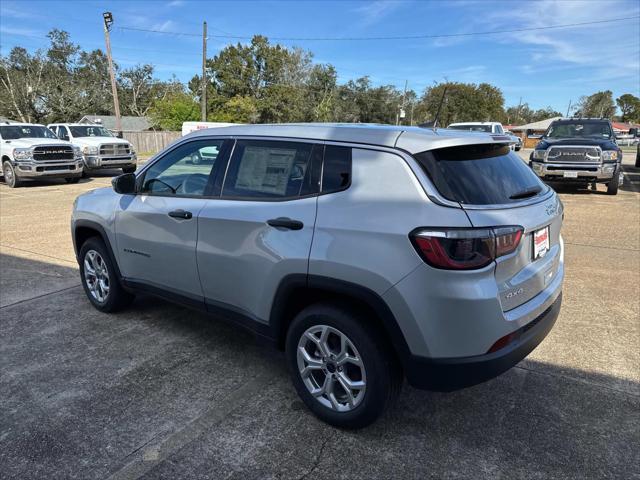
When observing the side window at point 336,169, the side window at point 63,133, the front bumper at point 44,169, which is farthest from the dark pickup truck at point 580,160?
the side window at point 63,133

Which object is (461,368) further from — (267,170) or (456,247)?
(267,170)

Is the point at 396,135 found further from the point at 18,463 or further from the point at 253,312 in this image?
the point at 18,463

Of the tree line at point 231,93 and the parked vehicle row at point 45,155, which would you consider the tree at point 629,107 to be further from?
the parked vehicle row at point 45,155

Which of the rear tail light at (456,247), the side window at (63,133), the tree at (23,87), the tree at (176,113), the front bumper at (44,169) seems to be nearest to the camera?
the rear tail light at (456,247)

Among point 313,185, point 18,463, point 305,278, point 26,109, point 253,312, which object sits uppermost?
point 26,109

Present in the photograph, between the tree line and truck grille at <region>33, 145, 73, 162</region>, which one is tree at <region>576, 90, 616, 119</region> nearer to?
the tree line

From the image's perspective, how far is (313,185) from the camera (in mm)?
2789

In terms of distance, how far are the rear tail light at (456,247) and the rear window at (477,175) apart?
203 mm

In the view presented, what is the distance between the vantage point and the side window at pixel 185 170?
11.4ft

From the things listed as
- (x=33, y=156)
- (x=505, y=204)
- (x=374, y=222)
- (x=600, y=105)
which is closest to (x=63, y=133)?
(x=33, y=156)

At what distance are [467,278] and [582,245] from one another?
5817 mm

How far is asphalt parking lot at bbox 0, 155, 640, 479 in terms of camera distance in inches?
98.7

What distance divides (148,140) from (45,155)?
22767 mm

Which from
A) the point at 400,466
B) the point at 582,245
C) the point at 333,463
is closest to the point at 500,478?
the point at 400,466
